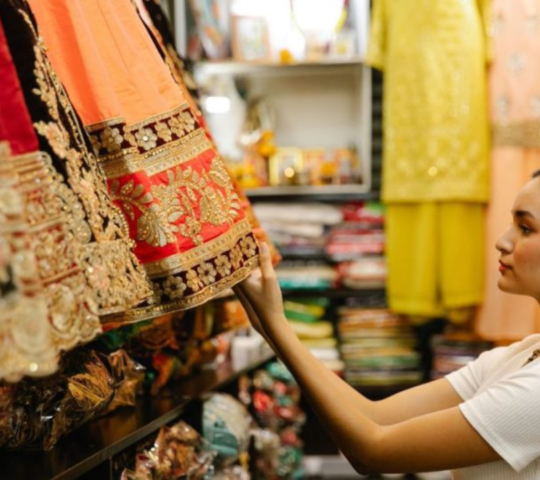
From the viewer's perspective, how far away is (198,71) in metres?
3.42

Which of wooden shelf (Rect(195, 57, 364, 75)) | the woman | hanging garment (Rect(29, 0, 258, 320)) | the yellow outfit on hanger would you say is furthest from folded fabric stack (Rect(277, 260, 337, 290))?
hanging garment (Rect(29, 0, 258, 320))

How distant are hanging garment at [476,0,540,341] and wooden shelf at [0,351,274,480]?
64.2 inches

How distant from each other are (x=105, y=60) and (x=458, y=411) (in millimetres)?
767

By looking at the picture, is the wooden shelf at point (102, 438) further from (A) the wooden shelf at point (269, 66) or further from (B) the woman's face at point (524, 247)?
(A) the wooden shelf at point (269, 66)

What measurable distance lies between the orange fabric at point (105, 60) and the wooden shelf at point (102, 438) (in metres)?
0.48

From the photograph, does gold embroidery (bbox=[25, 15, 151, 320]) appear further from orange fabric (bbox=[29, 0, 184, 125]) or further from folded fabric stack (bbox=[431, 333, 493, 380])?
folded fabric stack (bbox=[431, 333, 493, 380])

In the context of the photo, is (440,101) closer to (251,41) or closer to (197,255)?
(251,41)

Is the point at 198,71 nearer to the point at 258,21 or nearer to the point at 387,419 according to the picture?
the point at 258,21

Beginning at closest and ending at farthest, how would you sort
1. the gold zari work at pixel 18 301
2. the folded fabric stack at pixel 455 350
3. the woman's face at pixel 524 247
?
the gold zari work at pixel 18 301 → the woman's face at pixel 524 247 → the folded fabric stack at pixel 455 350

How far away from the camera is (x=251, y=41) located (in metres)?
3.40

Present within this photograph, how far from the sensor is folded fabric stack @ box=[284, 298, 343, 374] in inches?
137

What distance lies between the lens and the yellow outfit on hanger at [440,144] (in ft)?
9.93

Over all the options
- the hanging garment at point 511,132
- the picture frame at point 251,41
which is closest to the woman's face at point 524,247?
the hanging garment at point 511,132

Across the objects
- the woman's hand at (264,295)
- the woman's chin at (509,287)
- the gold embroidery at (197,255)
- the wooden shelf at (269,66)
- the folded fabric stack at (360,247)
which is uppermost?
the wooden shelf at (269,66)
